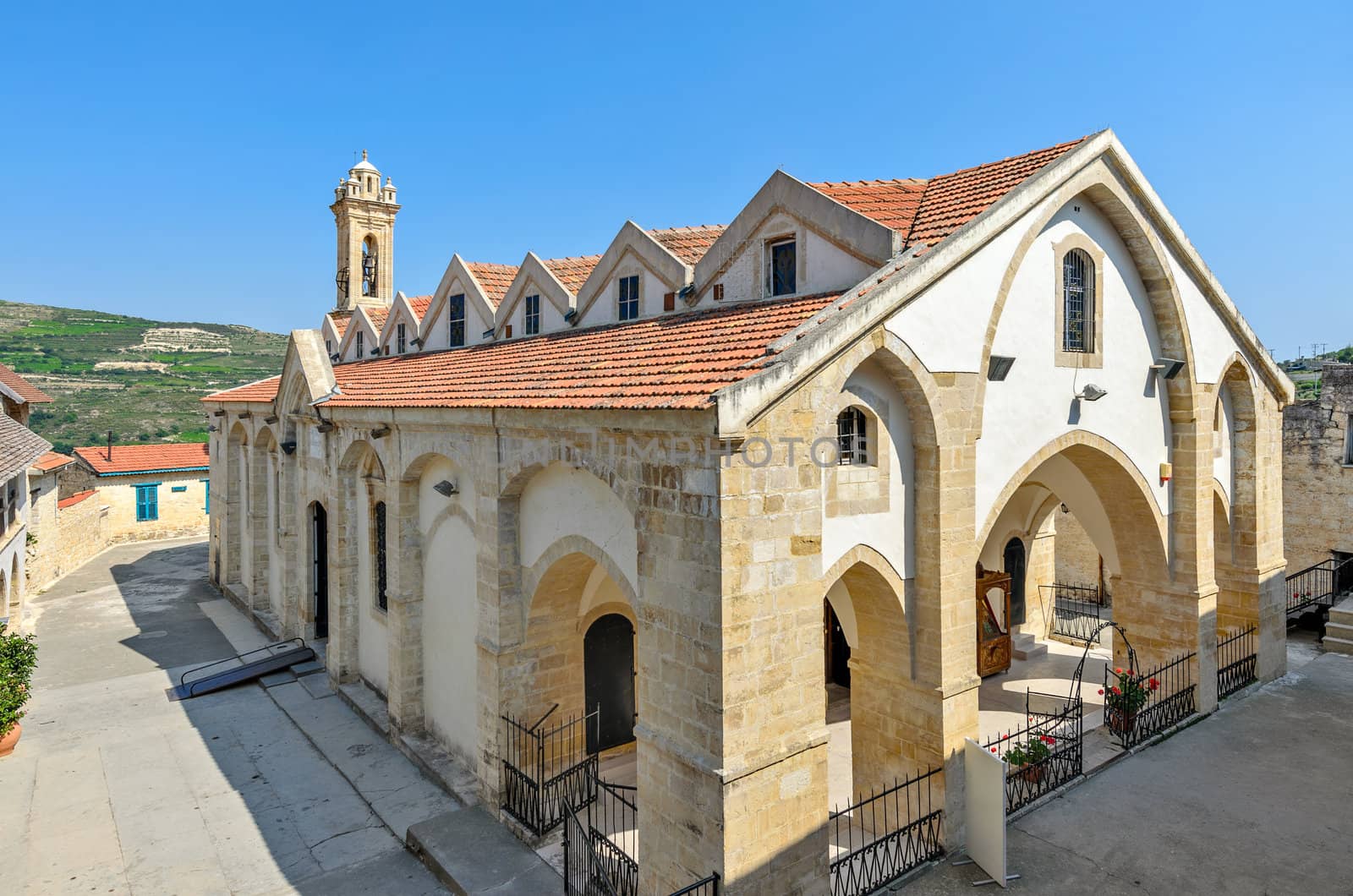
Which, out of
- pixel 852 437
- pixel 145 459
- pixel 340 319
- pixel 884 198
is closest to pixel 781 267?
pixel 884 198

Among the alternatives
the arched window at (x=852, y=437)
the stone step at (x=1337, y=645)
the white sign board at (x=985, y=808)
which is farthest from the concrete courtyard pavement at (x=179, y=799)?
the stone step at (x=1337, y=645)

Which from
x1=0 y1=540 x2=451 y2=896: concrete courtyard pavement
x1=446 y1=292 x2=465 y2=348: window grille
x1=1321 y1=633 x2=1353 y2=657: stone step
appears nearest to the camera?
x1=0 y1=540 x2=451 y2=896: concrete courtyard pavement

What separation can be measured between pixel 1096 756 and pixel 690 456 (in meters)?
8.02

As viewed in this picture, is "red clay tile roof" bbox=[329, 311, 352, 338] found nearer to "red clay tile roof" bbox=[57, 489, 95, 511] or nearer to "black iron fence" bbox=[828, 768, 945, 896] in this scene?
"red clay tile roof" bbox=[57, 489, 95, 511]

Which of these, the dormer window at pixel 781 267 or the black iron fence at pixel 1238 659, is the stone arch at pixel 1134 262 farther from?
the black iron fence at pixel 1238 659

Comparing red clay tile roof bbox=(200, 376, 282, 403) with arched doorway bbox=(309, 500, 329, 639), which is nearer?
arched doorway bbox=(309, 500, 329, 639)

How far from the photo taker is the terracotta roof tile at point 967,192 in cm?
898

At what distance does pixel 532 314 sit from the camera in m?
15.5

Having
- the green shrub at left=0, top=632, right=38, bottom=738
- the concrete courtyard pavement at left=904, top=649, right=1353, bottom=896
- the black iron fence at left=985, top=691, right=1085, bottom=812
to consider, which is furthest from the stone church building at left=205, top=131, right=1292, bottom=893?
the green shrub at left=0, top=632, right=38, bottom=738

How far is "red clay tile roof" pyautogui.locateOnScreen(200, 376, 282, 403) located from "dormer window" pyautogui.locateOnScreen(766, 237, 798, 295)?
1319 centimetres

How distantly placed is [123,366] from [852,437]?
3724 inches

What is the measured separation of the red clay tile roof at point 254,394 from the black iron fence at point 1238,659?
64.1 feet

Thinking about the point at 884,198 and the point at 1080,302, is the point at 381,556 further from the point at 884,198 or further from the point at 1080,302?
the point at 1080,302

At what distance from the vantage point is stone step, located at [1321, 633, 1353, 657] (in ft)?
50.2
